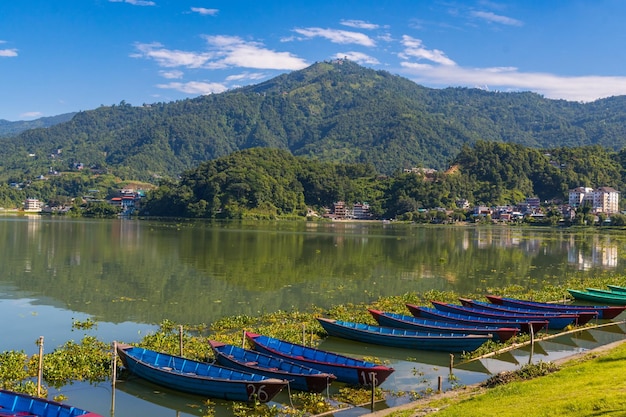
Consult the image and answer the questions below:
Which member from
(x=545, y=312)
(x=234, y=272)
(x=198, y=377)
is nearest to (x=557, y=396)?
(x=198, y=377)

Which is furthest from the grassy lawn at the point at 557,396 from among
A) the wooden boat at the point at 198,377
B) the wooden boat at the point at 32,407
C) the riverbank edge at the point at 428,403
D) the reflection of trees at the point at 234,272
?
the reflection of trees at the point at 234,272

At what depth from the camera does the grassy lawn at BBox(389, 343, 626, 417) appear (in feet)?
41.6

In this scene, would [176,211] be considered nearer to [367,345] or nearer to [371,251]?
[371,251]

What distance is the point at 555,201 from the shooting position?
199250 mm

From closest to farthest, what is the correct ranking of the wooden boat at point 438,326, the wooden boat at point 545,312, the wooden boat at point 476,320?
the wooden boat at point 438,326 → the wooden boat at point 476,320 → the wooden boat at point 545,312

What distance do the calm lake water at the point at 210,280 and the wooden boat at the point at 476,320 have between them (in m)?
1.65

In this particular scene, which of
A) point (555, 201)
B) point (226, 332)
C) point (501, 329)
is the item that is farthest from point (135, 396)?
point (555, 201)

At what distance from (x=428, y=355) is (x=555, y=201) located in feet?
635

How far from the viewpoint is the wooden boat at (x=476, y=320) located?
2508 cm

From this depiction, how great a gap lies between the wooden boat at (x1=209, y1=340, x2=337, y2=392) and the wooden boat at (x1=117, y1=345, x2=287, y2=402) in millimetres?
737

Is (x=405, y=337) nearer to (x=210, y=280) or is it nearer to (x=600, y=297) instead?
(x=600, y=297)

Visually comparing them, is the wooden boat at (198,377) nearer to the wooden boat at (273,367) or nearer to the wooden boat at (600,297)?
the wooden boat at (273,367)

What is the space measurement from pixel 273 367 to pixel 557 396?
27.7ft

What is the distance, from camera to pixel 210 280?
42219 mm
